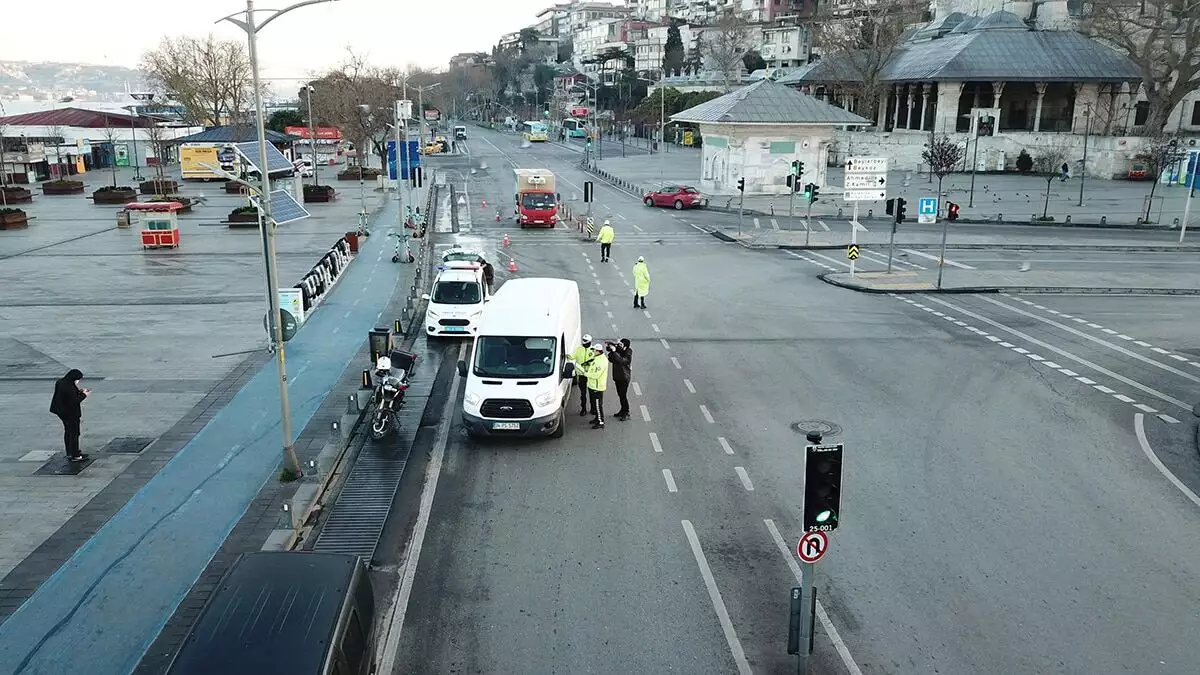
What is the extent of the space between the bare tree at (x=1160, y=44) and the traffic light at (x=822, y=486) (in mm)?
70475

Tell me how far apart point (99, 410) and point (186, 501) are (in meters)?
5.13

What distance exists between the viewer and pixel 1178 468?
1449 cm

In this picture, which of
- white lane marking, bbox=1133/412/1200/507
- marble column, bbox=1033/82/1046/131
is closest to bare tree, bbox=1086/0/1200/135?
marble column, bbox=1033/82/1046/131

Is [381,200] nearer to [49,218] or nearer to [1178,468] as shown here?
[49,218]

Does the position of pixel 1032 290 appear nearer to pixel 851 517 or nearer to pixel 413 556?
pixel 851 517

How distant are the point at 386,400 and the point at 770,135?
45.4 m

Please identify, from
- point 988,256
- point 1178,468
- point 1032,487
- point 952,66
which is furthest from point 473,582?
point 952,66

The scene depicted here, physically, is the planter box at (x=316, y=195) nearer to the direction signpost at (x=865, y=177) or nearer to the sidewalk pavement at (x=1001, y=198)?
the sidewalk pavement at (x=1001, y=198)

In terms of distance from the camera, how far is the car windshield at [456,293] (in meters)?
22.2

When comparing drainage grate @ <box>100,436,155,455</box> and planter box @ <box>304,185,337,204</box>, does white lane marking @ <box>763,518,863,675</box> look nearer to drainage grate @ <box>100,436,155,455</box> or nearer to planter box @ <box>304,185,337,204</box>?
drainage grate @ <box>100,436,155,455</box>

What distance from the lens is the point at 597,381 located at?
51.4ft

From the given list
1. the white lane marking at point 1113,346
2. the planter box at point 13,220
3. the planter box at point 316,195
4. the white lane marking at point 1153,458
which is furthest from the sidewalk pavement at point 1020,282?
the planter box at point 13,220

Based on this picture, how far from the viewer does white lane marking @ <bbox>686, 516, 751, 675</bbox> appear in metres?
9.07

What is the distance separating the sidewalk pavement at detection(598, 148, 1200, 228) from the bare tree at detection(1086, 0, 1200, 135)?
7633 mm
